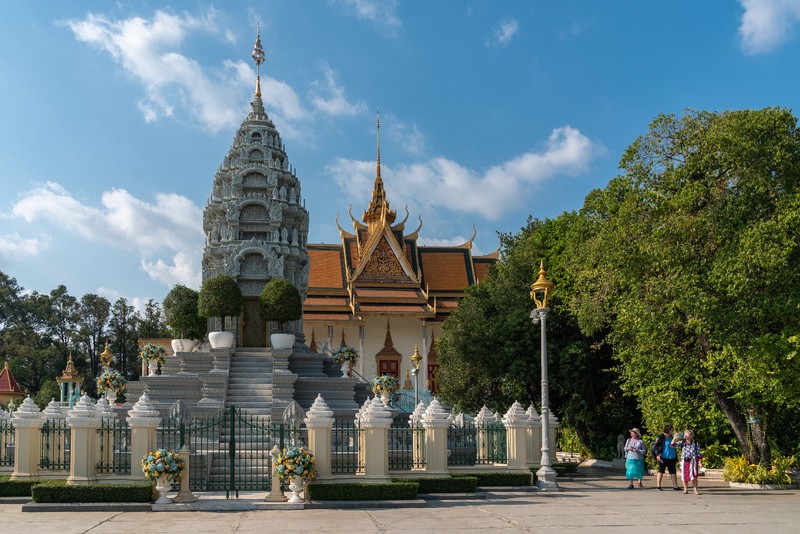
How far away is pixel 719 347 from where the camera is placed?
18.8 metres

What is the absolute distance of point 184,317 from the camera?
27.7 metres

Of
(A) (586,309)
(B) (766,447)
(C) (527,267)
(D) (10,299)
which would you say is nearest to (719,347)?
(B) (766,447)

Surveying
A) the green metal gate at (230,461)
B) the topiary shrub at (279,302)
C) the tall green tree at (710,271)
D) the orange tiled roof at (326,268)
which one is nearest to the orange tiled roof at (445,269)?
the orange tiled roof at (326,268)

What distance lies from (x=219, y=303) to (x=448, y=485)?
11742mm

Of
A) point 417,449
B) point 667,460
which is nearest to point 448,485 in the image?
point 417,449

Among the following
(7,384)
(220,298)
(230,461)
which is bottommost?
(230,461)

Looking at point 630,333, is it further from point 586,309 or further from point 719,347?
point 719,347

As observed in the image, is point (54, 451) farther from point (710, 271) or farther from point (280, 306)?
point (710, 271)

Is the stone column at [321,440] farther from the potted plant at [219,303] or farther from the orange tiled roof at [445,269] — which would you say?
the orange tiled roof at [445,269]

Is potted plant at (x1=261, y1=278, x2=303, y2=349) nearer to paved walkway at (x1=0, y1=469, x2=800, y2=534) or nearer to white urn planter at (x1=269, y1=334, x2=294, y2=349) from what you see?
white urn planter at (x1=269, y1=334, x2=294, y2=349)

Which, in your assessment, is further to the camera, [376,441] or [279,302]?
[279,302]

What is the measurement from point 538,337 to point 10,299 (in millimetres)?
46780

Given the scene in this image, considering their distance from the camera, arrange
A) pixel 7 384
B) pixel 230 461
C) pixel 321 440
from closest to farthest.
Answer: pixel 321 440 → pixel 230 461 → pixel 7 384

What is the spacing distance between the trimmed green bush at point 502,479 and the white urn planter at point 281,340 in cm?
979
